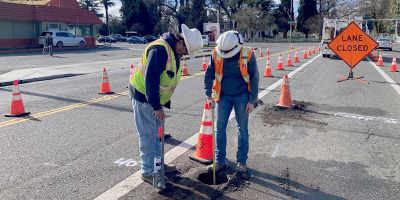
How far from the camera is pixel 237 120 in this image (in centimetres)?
468

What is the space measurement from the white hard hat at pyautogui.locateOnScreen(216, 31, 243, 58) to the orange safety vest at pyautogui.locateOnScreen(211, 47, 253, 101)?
11 cm

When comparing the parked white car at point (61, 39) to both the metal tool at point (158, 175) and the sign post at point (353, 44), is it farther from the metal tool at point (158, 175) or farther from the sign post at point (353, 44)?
the metal tool at point (158, 175)

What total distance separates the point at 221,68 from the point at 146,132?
120cm

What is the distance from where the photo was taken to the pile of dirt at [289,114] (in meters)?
7.39

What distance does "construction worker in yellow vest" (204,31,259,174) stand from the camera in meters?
4.41

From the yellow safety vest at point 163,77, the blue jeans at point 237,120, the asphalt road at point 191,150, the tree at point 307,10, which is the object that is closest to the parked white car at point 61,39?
the asphalt road at point 191,150

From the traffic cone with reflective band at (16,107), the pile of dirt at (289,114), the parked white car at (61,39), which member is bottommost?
the pile of dirt at (289,114)

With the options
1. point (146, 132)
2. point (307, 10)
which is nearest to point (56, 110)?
point (146, 132)

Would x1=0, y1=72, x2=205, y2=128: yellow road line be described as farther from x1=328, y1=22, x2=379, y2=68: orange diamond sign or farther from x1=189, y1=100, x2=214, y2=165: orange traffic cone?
x1=328, y1=22, x2=379, y2=68: orange diamond sign

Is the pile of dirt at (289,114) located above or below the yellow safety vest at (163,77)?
below

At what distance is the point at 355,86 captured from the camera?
12305 mm

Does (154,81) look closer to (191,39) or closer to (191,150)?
(191,39)

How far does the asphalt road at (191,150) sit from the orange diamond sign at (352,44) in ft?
11.5

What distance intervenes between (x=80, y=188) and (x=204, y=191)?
1.41 m
